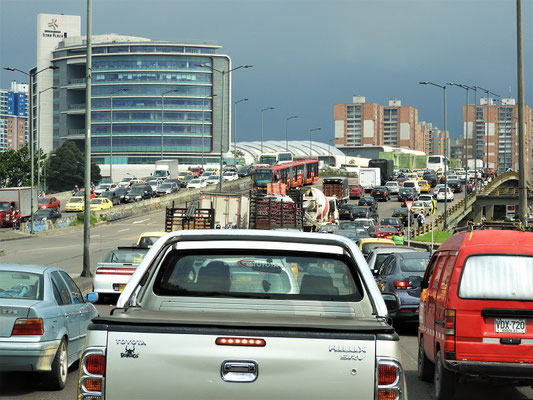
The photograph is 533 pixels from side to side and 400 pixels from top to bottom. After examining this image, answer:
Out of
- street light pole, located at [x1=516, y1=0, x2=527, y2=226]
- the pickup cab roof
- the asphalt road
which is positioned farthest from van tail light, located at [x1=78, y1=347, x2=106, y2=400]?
street light pole, located at [x1=516, y1=0, x2=527, y2=226]

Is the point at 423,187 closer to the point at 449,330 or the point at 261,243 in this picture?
the point at 449,330

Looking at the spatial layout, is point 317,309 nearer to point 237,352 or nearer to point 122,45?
point 237,352

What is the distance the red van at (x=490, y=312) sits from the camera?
9.85 meters

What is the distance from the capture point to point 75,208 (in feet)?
251

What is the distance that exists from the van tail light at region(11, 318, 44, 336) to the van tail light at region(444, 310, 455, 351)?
4.47 m

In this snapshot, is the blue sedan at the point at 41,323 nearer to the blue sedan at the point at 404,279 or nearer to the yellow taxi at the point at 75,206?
the blue sedan at the point at 404,279

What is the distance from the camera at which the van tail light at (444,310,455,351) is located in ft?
32.6

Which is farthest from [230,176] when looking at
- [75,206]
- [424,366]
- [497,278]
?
[497,278]

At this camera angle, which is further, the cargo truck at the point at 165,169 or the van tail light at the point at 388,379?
the cargo truck at the point at 165,169

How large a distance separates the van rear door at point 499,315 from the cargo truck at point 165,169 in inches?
4034

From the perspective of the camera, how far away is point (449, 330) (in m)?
10.0

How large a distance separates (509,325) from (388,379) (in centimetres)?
546

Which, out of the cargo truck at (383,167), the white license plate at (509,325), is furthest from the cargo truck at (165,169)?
the white license plate at (509,325)

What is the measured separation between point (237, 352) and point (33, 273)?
7.03 m
